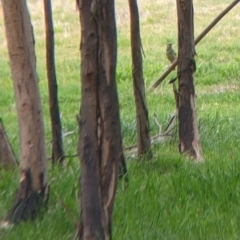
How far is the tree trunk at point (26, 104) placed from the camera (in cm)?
524

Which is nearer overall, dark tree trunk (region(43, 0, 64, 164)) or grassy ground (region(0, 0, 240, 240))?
grassy ground (region(0, 0, 240, 240))

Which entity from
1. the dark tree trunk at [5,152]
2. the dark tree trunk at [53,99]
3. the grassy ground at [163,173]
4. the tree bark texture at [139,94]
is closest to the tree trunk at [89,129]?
the grassy ground at [163,173]

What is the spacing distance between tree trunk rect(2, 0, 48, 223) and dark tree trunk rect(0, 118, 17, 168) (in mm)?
861

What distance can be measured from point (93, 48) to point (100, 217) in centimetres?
93

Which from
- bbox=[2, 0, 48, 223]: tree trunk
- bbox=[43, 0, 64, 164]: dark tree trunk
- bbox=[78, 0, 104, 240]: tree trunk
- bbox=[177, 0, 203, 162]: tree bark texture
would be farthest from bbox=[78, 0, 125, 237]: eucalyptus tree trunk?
bbox=[177, 0, 203, 162]: tree bark texture

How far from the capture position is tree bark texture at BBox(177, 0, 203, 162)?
284 inches

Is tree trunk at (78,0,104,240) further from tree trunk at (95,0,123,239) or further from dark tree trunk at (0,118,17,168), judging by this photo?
dark tree trunk at (0,118,17,168)

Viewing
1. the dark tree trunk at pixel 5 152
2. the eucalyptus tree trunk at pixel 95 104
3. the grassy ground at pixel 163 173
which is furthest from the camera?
the dark tree trunk at pixel 5 152

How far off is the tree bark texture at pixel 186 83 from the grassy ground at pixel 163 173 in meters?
0.16

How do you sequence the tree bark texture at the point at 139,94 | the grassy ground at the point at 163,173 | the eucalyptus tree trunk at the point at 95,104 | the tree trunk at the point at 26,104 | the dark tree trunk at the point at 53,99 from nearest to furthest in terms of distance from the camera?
the eucalyptus tree trunk at the point at 95,104, the grassy ground at the point at 163,173, the tree trunk at the point at 26,104, the dark tree trunk at the point at 53,99, the tree bark texture at the point at 139,94

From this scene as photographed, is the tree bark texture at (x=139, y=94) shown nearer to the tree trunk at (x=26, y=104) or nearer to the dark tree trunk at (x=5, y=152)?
the dark tree trunk at (x=5, y=152)

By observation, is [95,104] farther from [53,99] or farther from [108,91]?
[53,99]

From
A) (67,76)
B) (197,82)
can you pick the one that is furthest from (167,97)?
(67,76)

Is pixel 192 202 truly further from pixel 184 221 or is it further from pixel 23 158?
pixel 23 158
